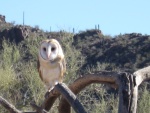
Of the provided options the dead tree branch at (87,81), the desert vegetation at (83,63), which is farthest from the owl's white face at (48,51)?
the dead tree branch at (87,81)

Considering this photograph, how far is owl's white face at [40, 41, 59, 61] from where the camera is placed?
780 cm

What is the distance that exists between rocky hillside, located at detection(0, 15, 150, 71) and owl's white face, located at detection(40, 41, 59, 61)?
66.2 ft

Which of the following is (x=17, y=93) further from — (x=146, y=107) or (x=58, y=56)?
(x=58, y=56)

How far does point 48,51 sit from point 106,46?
27728 millimetres

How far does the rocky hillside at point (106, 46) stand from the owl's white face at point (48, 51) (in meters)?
20.2

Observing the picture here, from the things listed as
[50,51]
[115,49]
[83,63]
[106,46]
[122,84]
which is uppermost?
[106,46]

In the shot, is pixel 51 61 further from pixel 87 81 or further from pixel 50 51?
pixel 87 81

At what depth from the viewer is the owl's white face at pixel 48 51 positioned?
780cm

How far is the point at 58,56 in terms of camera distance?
788 cm

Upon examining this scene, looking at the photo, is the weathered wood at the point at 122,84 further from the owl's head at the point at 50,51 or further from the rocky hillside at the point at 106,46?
the rocky hillside at the point at 106,46

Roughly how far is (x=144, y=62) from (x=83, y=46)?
6501 mm

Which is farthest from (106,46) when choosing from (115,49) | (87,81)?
(87,81)

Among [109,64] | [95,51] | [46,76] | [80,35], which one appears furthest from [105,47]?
[46,76]

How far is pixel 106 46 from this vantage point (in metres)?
35.4
